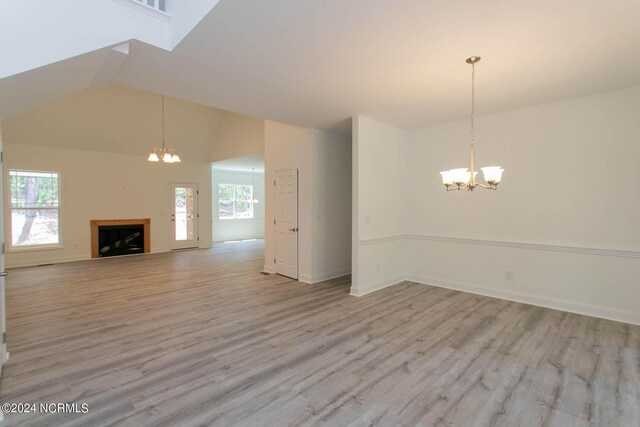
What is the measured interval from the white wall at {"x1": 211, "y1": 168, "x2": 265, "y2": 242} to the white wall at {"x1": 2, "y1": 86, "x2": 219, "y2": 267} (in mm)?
2051

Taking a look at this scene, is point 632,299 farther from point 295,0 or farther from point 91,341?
point 91,341

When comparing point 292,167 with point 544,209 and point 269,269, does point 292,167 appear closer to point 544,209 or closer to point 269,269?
point 269,269

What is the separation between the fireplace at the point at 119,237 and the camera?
786cm

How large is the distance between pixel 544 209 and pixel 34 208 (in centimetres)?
1010

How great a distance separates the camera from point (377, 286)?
4980mm

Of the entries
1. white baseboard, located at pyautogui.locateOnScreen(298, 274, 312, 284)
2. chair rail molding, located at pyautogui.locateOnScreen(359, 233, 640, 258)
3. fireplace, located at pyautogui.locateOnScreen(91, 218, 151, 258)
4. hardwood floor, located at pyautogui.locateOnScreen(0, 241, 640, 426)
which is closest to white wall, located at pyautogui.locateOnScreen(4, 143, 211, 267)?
fireplace, located at pyautogui.locateOnScreen(91, 218, 151, 258)

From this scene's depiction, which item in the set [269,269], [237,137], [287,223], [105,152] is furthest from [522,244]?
[105,152]

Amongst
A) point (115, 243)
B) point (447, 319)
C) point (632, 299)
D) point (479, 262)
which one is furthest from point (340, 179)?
point (115, 243)

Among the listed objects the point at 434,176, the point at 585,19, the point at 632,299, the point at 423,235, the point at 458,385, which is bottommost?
the point at 458,385

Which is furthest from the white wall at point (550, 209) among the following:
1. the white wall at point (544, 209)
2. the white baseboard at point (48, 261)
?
the white baseboard at point (48, 261)

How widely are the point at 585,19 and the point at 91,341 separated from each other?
5.19 metres

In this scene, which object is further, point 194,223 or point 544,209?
point 194,223

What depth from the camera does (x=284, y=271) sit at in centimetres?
593

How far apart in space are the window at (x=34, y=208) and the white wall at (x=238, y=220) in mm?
4729
